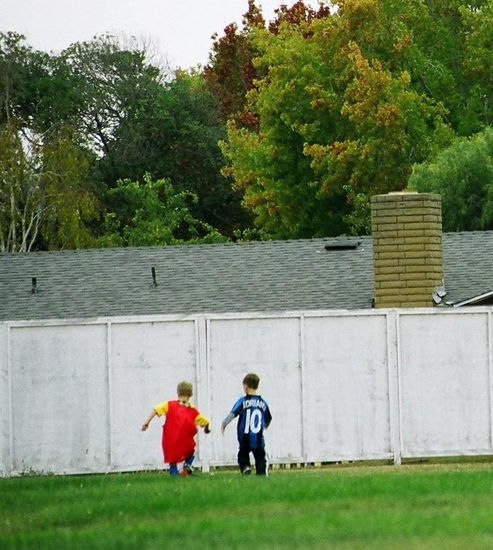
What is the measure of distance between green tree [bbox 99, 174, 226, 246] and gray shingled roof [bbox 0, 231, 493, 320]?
26049 millimetres

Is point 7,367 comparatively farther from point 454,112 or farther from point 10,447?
point 454,112

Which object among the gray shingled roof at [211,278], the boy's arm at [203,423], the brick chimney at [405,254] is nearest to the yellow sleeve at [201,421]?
the boy's arm at [203,423]

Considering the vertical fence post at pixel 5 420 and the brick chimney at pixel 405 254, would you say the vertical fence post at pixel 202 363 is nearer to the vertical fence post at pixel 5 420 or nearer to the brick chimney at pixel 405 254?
the vertical fence post at pixel 5 420

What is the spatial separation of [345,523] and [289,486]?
3550 mm

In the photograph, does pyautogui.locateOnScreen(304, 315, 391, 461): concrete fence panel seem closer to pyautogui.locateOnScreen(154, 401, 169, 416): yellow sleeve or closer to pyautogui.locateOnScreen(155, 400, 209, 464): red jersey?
pyautogui.locateOnScreen(155, 400, 209, 464): red jersey

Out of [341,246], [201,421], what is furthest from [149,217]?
[201,421]

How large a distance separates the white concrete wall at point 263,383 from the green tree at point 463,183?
22.9 m

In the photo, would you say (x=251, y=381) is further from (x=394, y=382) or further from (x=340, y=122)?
(x=340, y=122)

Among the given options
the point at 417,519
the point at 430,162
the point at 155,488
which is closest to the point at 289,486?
the point at 155,488

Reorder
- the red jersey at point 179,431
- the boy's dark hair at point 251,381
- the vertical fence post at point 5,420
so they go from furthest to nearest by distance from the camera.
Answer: the vertical fence post at point 5,420
the boy's dark hair at point 251,381
the red jersey at point 179,431

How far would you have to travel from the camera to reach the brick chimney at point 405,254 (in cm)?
2934

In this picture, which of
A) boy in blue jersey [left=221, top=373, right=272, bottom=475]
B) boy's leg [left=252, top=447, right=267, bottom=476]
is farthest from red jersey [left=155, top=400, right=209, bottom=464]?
boy's leg [left=252, top=447, right=267, bottom=476]

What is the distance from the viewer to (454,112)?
56656 mm

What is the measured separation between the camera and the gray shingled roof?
30875 mm
